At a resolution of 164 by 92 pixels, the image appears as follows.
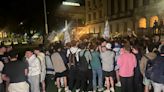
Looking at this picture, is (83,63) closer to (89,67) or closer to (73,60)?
(89,67)

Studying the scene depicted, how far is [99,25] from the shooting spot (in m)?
68.1

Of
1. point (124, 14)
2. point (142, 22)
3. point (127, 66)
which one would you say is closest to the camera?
point (127, 66)

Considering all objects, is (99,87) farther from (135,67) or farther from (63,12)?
(63,12)

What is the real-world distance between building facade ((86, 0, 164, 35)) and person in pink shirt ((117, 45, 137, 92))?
21088 millimetres

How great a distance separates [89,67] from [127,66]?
2.35 metres

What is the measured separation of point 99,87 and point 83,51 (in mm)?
1817

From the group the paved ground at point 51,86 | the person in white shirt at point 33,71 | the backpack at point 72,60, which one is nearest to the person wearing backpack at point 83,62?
the backpack at point 72,60

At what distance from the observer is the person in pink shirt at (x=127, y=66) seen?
10414 mm

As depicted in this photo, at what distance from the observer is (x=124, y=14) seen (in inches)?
2248

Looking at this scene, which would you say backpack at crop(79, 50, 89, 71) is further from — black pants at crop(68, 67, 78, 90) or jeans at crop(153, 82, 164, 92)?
jeans at crop(153, 82, 164, 92)

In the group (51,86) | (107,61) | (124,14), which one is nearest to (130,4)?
(124,14)

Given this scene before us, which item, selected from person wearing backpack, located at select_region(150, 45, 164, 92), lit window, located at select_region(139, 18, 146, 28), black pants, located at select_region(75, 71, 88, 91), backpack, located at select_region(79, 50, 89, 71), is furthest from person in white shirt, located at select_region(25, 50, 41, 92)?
lit window, located at select_region(139, 18, 146, 28)

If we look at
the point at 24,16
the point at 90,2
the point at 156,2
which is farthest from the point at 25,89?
the point at 90,2

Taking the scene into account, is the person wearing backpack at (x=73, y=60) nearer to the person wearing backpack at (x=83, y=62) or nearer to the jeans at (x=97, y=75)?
the person wearing backpack at (x=83, y=62)
